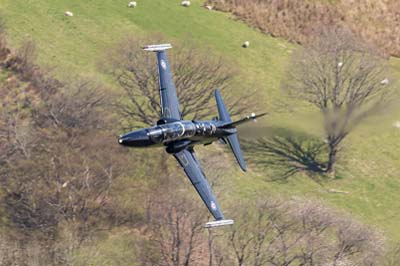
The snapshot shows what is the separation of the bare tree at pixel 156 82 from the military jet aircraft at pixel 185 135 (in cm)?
1969

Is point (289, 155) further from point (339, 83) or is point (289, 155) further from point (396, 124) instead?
point (396, 124)

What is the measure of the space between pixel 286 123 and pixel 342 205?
11.3 meters

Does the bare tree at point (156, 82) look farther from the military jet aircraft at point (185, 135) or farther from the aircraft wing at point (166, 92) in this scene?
the military jet aircraft at point (185, 135)

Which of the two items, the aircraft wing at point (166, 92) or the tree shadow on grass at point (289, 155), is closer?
the aircraft wing at point (166, 92)

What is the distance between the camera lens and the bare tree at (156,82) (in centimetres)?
7944

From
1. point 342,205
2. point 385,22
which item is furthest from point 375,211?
point 385,22

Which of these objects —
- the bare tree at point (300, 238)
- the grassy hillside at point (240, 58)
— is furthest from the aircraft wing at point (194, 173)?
the grassy hillside at point (240, 58)

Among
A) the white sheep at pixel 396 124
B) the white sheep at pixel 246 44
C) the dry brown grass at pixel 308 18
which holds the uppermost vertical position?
the dry brown grass at pixel 308 18

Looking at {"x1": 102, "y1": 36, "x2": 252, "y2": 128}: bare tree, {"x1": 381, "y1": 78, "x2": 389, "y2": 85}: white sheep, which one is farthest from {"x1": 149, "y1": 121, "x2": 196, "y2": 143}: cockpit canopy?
{"x1": 381, "y1": 78, "x2": 389, "y2": 85}: white sheep

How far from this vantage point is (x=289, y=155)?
8800cm

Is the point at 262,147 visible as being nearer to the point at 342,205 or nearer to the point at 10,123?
the point at 342,205

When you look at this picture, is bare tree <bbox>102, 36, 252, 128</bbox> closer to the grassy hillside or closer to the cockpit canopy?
the grassy hillside

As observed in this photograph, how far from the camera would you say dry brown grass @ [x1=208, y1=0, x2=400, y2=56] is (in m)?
106

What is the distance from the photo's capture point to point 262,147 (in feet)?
290
